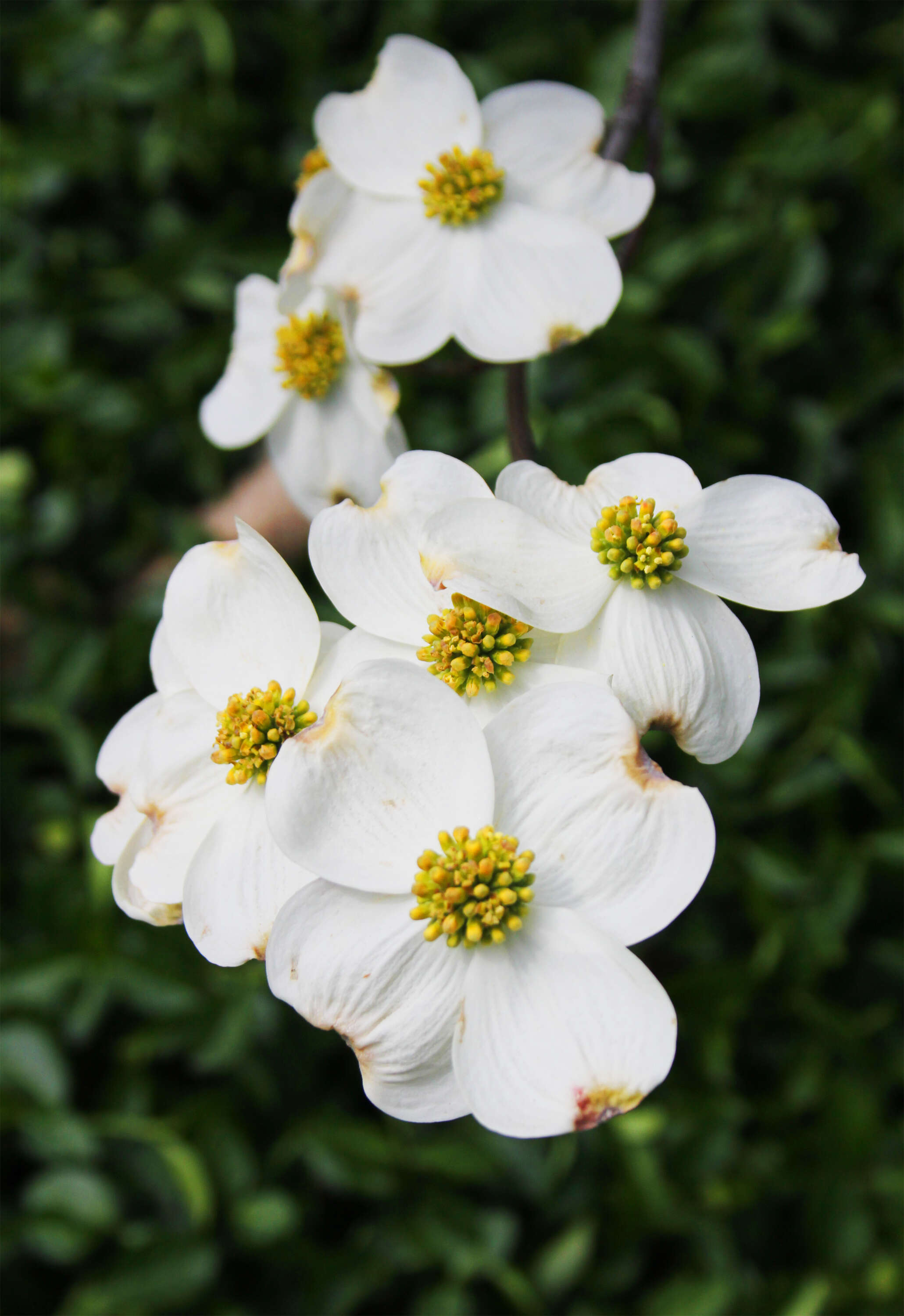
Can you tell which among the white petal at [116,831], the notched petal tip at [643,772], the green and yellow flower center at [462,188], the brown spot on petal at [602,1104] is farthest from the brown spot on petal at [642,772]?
the green and yellow flower center at [462,188]

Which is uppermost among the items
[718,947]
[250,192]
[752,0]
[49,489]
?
[752,0]

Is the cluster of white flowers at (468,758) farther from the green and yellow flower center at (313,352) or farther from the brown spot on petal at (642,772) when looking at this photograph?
the green and yellow flower center at (313,352)

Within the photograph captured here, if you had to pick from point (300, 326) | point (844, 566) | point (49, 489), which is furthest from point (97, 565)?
point (844, 566)

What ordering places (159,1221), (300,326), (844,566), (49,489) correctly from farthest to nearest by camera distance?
(49,489)
(159,1221)
(300,326)
(844,566)

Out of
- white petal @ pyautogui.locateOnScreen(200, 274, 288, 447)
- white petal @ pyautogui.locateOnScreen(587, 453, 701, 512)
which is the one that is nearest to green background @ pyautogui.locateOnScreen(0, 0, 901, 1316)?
white petal @ pyautogui.locateOnScreen(200, 274, 288, 447)

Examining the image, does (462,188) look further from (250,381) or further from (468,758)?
(468,758)

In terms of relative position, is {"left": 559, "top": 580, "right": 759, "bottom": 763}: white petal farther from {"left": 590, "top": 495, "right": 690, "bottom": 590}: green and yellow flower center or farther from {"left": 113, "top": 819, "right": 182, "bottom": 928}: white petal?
{"left": 113, "top": 819, "right": 182, "bottom": 928}: white petal

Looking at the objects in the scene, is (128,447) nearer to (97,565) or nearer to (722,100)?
(97,565)
